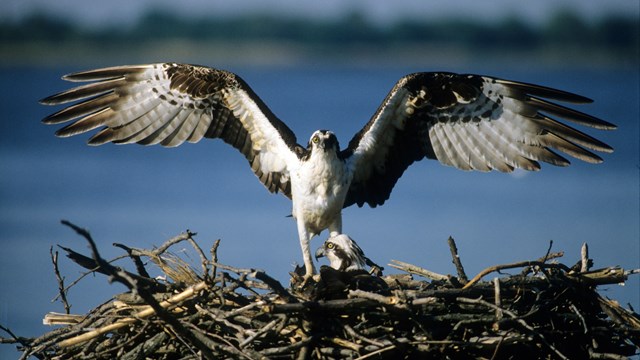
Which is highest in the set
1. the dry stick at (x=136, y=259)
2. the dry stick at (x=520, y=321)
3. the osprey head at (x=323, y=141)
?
the osprey head at (x=323, y=141)

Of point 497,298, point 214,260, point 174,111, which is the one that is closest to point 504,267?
point 497,298

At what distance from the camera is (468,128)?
7.82 m

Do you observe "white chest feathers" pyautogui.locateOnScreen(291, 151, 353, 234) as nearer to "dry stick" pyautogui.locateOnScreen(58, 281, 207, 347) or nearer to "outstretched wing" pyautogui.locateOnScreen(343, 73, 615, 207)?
"outstretched wing" pyautogui.locateOnScreen(343, 73, 615, 207)

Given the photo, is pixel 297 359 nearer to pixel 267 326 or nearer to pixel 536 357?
pixel 267 326

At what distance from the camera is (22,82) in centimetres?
4153

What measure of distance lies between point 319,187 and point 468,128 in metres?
1.25

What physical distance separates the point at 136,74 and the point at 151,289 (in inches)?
90.2

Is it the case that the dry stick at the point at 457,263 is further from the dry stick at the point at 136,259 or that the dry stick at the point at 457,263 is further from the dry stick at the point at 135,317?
the dry stick at the point at 136,259

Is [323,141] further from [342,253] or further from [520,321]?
[520,321]

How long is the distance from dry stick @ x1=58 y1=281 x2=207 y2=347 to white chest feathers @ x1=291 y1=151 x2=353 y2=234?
71.5 inches

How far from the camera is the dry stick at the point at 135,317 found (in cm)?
589

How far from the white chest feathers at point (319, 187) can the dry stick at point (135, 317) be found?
1.82 meters

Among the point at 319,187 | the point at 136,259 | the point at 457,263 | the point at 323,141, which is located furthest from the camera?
the point at 319,187

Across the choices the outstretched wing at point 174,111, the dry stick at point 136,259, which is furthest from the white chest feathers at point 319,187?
the dry stick at point 136,259
